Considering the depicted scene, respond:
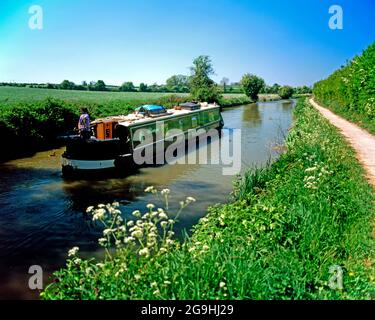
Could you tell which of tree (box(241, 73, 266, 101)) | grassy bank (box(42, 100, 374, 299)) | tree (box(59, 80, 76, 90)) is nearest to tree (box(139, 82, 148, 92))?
tree (box(59, 80, 76, 90))

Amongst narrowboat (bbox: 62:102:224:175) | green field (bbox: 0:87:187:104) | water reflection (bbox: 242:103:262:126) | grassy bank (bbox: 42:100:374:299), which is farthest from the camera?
green field (bbox: 0:87:187:104)

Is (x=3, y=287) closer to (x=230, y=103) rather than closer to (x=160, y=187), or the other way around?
(x=160, y=187)

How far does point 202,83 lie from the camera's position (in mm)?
55688

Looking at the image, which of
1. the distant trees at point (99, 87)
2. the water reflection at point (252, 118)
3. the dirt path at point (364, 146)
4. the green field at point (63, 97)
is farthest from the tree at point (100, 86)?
the dirt path at point (364, 146)

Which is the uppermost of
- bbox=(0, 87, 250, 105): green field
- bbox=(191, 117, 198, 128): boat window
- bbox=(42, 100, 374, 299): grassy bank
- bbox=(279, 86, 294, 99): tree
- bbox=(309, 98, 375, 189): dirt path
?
bbox=(279, 86, 294, 99): tree

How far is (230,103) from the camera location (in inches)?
2141

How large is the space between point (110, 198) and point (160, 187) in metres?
1.73

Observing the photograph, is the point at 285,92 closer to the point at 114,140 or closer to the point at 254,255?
the point at 114,140

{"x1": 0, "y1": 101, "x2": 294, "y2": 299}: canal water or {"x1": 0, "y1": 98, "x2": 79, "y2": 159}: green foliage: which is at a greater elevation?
{"x1": 0, "y1": 98, "x2": 79, "y2": 159}: green foliage

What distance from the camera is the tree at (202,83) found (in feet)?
156

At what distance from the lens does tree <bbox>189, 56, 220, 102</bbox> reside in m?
47.7

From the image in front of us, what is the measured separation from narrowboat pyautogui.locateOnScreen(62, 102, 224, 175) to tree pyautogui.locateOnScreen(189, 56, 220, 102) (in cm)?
3193

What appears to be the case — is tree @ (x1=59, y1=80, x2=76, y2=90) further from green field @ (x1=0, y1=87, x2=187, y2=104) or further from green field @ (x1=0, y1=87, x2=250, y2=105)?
green field @ (x1=0, y1=87, x2=187, y2=104)
